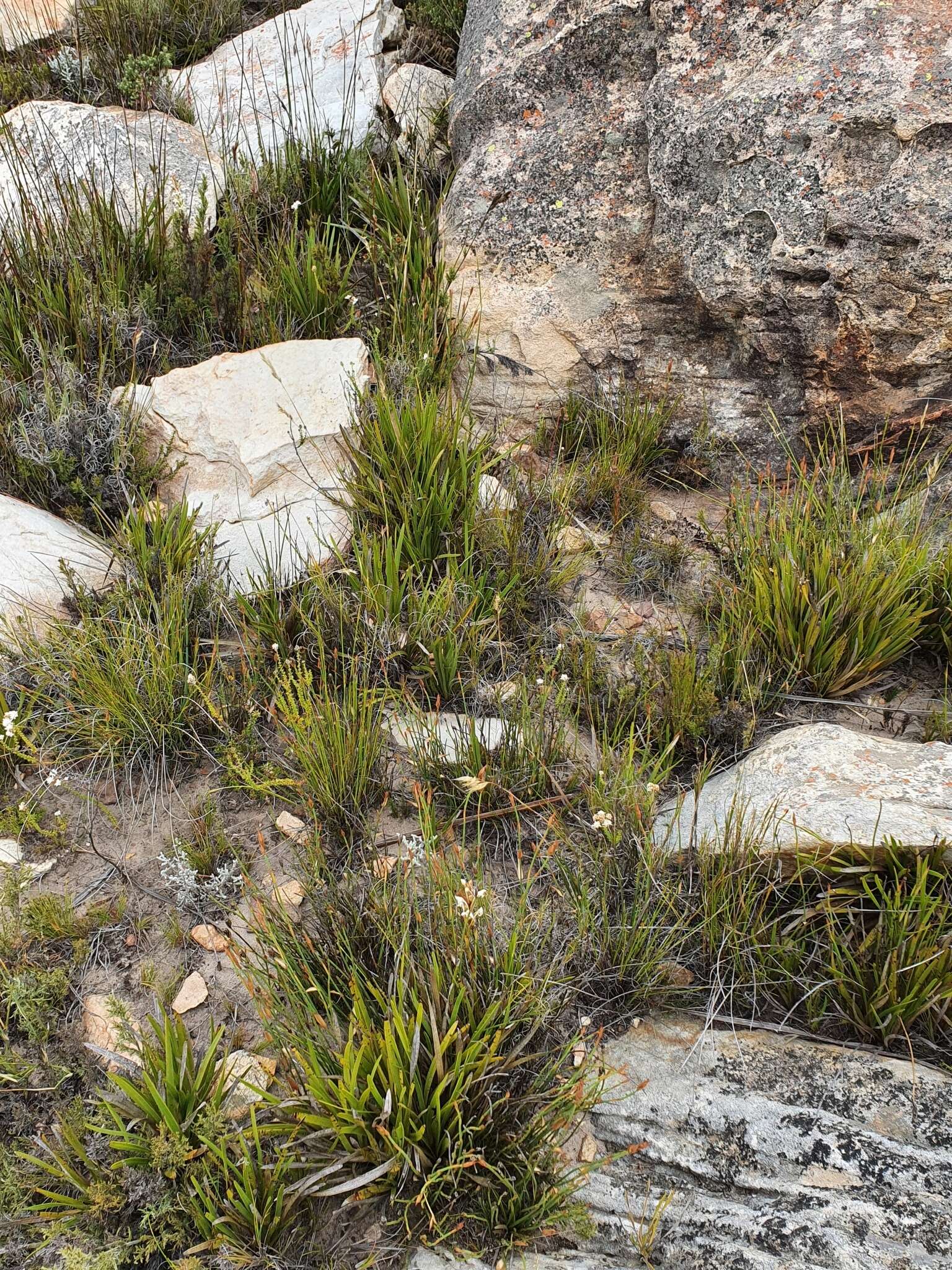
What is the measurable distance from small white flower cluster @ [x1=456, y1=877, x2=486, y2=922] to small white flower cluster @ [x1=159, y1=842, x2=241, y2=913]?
2.39ft

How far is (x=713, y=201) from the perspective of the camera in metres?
3.70

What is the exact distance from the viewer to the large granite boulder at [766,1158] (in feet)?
5.98

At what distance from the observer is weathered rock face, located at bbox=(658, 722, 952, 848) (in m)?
2.33

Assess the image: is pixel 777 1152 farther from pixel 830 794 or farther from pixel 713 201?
pixel 713 201

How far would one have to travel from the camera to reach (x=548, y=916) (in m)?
2.45

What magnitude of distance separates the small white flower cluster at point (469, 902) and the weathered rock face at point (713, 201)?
250 centimetres

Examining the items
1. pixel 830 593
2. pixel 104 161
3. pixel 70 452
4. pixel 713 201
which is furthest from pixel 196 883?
pixel 104 161

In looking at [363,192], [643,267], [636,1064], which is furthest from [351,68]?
[636,1064]

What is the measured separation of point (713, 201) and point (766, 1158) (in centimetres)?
339

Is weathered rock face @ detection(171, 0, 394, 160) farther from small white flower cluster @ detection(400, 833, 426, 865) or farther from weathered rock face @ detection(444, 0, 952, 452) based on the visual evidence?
small white flower cluster @ detection(400, 833, 426, 865)

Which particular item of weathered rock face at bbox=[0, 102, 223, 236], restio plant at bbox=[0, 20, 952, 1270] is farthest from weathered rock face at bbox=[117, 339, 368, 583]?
weathered rock face at bbox=[0, 102, 223, 236]

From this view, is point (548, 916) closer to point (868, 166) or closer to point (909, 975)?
point (909, 975)

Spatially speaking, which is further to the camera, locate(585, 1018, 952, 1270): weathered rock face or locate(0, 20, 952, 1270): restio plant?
locate(0, 20, 952, 1270): restio plant

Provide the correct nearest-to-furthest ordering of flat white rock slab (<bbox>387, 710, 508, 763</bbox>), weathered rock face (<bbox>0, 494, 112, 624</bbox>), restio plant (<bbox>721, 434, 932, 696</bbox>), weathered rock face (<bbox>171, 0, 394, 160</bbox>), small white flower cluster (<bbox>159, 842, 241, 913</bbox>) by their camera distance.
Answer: small white flower cluster (<bbox>159, 842, 241, 913</bbox>)
flat white rock slab (<bbox>387, 710, 508, 763</bbox>)
restio plant (<bbox>721, 434, 932, 696</bbox>)
weathered rock face (<bbox>0, 494, 112, 624</bbox>)
weathered rock face (<bbox>171, 0, 394, 160</bbox>)
